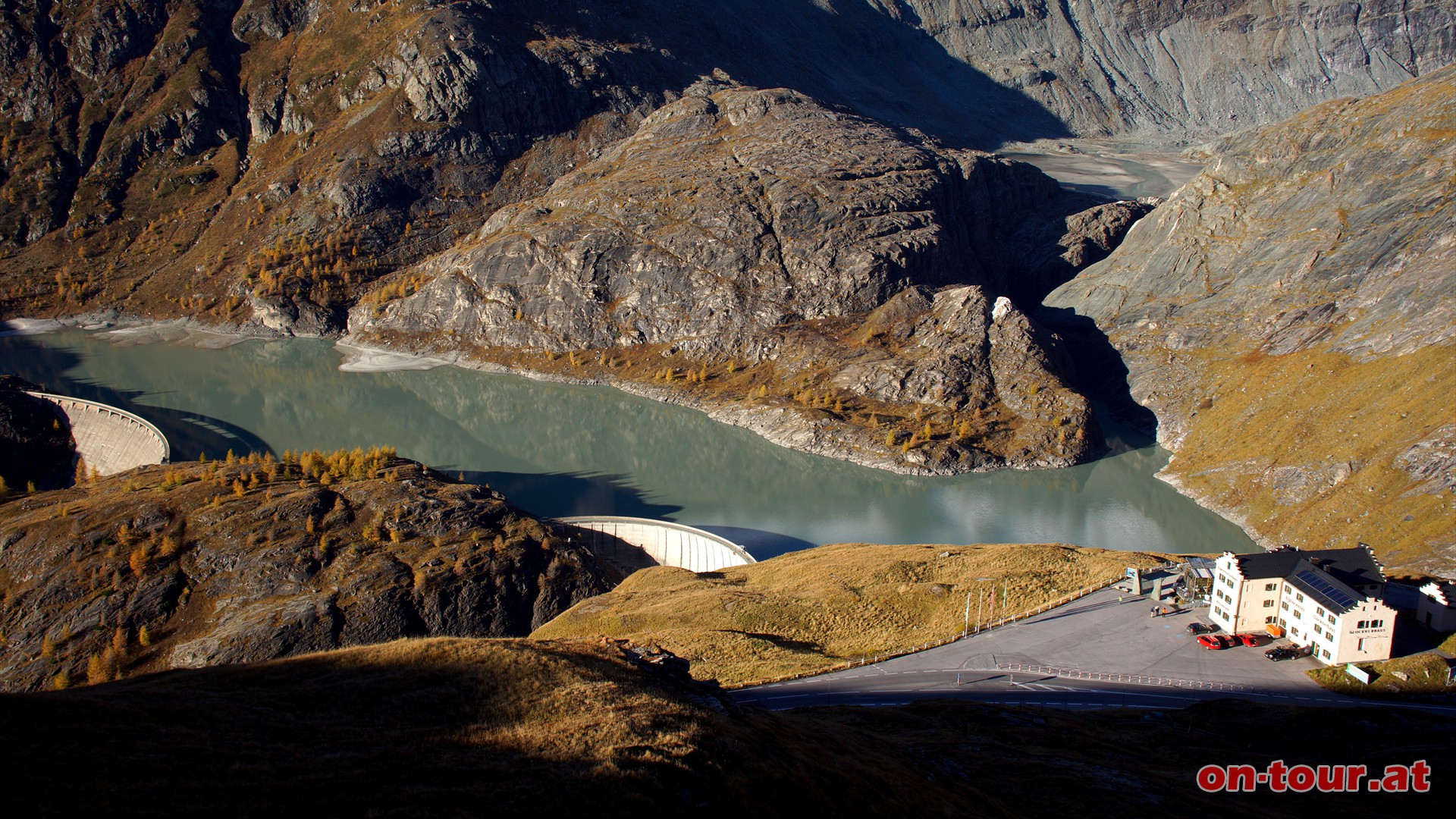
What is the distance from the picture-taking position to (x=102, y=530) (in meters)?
58.6

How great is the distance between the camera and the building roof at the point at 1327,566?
137 feet

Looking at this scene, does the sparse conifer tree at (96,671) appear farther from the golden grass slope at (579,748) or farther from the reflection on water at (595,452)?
the reflection on water at (595,452)

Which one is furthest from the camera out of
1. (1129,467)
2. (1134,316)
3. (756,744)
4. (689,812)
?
(1134,316)

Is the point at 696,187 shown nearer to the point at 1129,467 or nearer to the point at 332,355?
the point at 332,355

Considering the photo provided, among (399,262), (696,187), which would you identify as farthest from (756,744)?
(399,262)

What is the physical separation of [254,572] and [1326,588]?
205 feet

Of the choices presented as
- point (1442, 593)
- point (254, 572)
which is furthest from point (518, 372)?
point (1442, 593)

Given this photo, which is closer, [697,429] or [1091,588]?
[1091,588]

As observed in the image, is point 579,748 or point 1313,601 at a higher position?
point 1313,601

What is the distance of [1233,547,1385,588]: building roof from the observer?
137ft

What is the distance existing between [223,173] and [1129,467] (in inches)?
6477

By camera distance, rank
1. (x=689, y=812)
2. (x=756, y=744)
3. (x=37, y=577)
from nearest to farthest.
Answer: (x=689, y=812) < (x=756, y=744) < (x=37, y=577)

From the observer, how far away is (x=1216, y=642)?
4172cm

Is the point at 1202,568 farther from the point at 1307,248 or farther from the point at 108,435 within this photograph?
the point at 108,435
